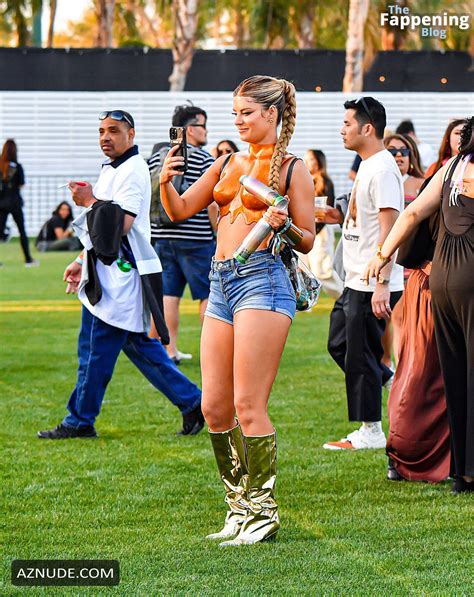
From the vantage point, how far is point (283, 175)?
18.5ft

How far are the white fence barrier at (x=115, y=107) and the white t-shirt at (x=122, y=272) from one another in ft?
79.4

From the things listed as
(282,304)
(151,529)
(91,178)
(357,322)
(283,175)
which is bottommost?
(91,178)

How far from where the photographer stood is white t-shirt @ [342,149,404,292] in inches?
297

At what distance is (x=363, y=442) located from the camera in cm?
805

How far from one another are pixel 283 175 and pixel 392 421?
6.39 ft

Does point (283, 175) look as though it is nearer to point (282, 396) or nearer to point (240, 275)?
point (240, 275)

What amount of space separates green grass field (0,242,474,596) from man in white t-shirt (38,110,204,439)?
12.1 inches

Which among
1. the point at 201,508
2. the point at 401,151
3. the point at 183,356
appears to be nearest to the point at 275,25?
the point at 183,356

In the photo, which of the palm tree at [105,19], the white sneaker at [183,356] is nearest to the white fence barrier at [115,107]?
the palm tree at [105,19]

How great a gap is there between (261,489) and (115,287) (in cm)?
277

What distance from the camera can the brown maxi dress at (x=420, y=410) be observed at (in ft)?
22.8

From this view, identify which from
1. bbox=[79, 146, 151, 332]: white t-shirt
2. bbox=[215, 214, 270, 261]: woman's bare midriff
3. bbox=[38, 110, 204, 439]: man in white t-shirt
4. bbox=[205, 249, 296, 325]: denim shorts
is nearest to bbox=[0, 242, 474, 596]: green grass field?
bbox=[38, 110, 204, 439]: man in white t-shirt

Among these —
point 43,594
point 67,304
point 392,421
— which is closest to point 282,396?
point 392,421

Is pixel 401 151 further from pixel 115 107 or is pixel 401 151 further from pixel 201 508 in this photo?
pixel 115 107
